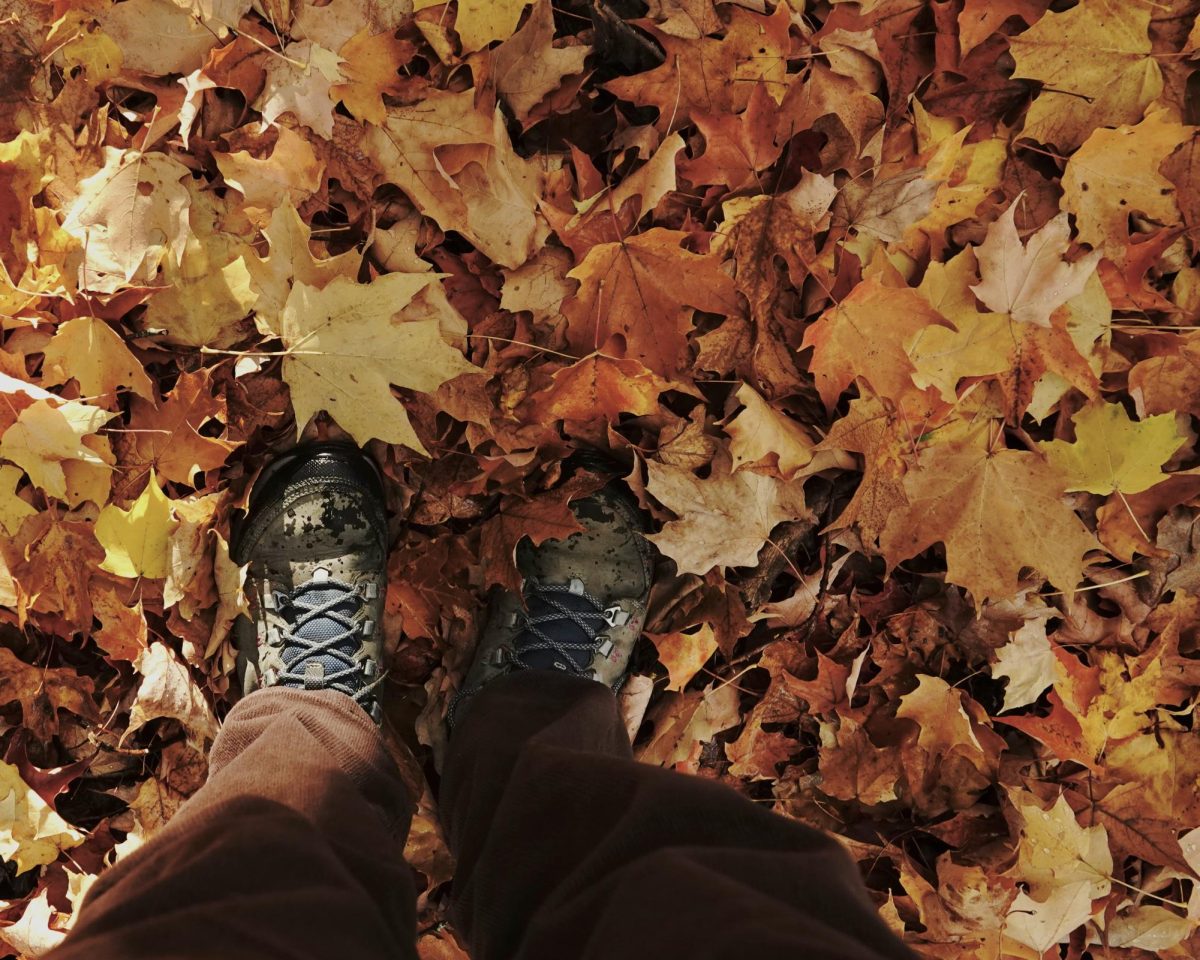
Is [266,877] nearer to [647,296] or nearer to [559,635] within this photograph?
[559,635]

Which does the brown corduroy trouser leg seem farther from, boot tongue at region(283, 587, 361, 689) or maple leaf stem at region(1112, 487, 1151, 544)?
maple leaf stem at region(1112, 487, 1151, 544)

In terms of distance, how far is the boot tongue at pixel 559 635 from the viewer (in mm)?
1376

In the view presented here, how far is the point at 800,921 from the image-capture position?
66 centimetres

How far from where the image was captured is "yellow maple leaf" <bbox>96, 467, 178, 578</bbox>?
1.22 meters

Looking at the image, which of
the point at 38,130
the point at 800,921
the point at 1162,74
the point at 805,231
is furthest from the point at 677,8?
the point at 800,921

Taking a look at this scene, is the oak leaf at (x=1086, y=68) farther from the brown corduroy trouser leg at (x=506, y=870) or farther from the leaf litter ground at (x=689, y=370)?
the brown corduroy trouser leg at (x=506, y=870)

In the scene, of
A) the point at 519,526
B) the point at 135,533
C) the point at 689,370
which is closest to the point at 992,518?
the point at 689,370

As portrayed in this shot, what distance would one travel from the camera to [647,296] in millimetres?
1213

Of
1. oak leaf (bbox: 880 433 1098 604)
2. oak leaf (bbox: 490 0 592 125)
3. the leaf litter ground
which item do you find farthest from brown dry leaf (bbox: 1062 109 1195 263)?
oak leaf (bbox: 490 0 592 125)

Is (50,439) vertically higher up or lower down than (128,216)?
lower down

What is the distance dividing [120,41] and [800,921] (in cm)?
138

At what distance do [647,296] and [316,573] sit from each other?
704 mm

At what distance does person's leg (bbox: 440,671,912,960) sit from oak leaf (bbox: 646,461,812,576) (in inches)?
12.2

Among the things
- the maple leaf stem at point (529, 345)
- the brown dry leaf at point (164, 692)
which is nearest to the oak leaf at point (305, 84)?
the maple leaf stem at point (529, 345)
